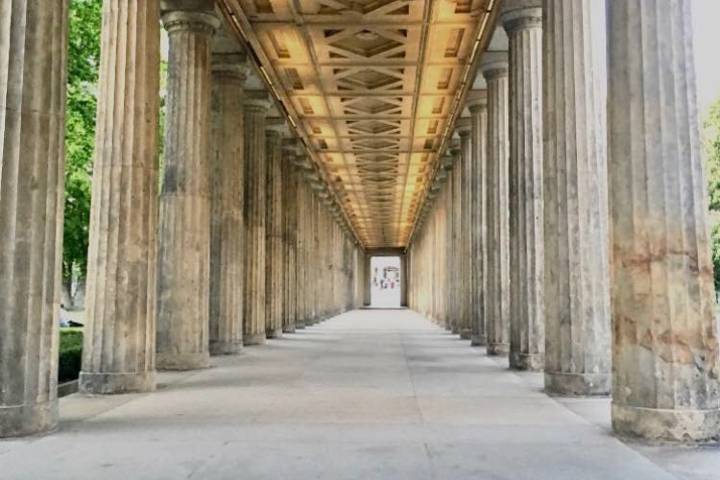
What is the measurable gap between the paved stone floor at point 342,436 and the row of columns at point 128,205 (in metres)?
0.90

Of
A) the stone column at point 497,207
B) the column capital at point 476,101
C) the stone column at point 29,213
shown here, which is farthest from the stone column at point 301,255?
the stone column at point 29,213

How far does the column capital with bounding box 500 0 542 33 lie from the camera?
1572 centimetres

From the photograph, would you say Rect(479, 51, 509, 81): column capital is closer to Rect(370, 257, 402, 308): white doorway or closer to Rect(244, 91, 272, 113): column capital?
Rect(244, 91, 272, 113): column capital

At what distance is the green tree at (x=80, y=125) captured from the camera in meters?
24.7

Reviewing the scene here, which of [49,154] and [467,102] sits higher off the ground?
[467,102]

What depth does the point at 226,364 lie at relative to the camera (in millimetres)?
17047

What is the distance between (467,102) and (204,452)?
61.8ft

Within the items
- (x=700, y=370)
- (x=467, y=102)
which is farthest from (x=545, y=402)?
(x=467, y=102)

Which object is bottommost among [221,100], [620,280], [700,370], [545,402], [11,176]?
[545,402]

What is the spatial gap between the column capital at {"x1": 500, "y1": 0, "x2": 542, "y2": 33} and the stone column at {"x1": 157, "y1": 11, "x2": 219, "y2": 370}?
6272 millimetres

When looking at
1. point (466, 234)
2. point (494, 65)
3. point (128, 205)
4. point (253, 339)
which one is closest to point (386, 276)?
point (466, 234)

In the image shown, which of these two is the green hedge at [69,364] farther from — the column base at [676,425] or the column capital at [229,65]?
the column base at [676,425]

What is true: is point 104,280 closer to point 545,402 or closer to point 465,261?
point 545,402

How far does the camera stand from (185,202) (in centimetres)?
1609
